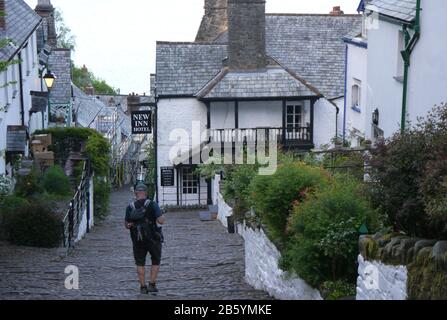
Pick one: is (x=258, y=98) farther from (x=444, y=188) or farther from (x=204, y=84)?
(x=444, y=188)

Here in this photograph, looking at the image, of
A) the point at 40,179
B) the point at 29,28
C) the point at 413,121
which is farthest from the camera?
the point at 29,28

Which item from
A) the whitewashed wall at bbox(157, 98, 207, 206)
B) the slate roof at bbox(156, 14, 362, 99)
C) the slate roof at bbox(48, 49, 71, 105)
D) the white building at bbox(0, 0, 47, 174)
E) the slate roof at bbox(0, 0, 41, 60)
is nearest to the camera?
the slate roof at bbox(0, 0, 41, 60)

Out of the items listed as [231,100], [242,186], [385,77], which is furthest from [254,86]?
[242,186]

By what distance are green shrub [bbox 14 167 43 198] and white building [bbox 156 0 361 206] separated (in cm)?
1076

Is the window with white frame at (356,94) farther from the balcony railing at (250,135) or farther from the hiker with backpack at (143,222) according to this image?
the hiker with backpack at (143,222)

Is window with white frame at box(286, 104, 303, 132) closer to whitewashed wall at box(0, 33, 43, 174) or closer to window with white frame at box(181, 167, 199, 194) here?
window with white frame at box(181, 167, 199, 194)

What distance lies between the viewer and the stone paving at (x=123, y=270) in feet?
39.4

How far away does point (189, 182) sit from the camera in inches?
1305

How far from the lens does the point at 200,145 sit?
32.4 metres

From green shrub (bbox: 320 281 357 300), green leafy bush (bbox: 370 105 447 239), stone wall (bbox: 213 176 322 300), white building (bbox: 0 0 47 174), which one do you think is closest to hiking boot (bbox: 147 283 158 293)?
stone wall (bbox: 213 176 322 300)

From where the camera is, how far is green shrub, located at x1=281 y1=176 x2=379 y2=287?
969 centimetres

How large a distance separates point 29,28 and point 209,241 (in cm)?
1143

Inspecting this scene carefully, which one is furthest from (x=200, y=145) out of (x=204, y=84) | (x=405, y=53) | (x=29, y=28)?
(x=405, y=53)
